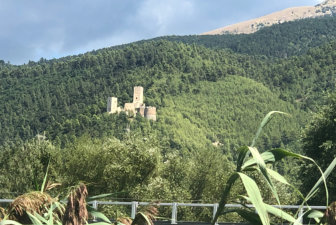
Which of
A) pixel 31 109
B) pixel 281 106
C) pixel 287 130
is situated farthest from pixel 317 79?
pixel 31 109

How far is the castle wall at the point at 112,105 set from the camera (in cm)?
17262

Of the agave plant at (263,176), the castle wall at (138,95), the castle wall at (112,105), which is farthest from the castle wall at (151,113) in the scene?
the agave plant at (263,176)

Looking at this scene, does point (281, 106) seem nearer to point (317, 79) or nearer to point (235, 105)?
point (235, 105)

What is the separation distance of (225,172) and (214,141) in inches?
4243

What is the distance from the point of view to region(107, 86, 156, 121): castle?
522 ft

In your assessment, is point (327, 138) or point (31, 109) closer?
point (327, 138)

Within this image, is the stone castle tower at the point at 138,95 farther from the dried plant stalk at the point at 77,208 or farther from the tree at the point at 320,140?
the dried plant stalk at the point at 77,208

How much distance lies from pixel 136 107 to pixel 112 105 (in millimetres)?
7355

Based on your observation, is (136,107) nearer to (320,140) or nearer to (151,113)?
(151,113)

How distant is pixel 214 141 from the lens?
150 metres

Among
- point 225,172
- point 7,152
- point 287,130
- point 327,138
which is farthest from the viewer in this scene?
point 287,130

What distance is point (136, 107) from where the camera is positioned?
17325 cm

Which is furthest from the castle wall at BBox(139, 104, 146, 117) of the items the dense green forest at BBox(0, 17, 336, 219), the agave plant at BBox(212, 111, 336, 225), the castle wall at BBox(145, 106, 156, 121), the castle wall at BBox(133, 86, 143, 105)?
the agave plant at BBox(212, 111, 336, 225)

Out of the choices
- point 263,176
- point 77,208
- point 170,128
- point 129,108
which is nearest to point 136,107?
point 129,108
